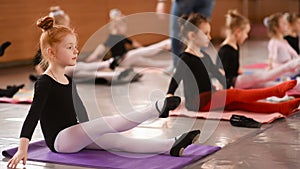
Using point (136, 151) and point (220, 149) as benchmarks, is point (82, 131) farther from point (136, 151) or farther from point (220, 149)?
point (220, 149)

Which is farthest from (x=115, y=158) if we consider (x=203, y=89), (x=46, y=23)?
(x=203, y=89)

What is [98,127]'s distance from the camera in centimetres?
278

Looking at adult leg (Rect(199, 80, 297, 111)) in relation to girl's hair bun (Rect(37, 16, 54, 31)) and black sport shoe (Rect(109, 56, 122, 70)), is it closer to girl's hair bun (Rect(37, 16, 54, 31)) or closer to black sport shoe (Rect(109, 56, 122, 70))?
girl's hair bun (Rect(37, 16, 54, 31))

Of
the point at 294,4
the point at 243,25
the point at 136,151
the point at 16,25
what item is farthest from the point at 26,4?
the point at 294,4

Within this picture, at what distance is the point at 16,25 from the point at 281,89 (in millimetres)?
3703

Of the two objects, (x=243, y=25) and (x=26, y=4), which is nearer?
(x=243, y=25)

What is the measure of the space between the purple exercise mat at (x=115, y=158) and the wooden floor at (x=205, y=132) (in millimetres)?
49

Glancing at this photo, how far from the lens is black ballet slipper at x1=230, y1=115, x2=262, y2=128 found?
3594 millimetres

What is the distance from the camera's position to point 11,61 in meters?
6.82

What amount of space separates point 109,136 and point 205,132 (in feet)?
2.48

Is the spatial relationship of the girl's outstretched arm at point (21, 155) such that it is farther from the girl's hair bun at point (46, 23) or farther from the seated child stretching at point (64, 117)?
the girl's hair bun at point (46, 23)

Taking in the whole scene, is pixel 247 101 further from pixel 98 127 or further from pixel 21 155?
pixel 21 155

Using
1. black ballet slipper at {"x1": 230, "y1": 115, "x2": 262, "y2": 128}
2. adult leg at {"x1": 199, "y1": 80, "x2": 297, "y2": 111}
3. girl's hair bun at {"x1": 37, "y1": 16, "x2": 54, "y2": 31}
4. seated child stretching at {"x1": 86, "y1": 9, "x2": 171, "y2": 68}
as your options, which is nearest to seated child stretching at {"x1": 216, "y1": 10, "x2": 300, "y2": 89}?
adult leg at {"x1": 199, "y1": 80, "x2": 297, "y2": 111}

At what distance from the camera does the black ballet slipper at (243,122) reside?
3.59 meters
